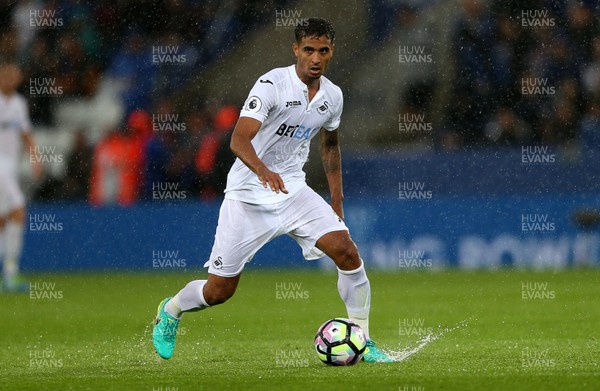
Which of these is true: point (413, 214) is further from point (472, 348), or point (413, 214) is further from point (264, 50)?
point (472, 348)

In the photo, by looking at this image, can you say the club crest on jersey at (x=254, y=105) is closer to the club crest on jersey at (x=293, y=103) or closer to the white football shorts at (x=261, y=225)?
the club crest on jersey at (x=293, y=103)

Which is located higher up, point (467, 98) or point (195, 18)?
A: point (195, 18)

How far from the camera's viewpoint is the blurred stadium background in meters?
16.0

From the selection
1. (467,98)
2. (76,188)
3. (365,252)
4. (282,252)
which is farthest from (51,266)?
(467,98)

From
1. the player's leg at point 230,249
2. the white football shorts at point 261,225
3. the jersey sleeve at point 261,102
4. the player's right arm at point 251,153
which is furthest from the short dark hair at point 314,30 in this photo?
the player's leg at point 230,249

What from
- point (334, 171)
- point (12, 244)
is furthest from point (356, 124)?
point (334, 171)

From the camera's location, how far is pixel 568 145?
1684 cm

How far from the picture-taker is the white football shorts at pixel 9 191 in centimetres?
1454

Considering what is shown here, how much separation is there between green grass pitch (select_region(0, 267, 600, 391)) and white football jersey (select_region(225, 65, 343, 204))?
115cm

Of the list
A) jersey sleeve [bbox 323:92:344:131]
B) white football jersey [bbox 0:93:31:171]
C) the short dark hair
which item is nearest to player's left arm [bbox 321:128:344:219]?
jersey sleeve [bbox 323:92:344:131]

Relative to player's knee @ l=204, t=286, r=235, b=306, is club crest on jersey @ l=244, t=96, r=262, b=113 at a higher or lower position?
higher

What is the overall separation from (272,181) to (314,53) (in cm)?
109

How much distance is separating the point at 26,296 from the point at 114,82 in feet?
15.8

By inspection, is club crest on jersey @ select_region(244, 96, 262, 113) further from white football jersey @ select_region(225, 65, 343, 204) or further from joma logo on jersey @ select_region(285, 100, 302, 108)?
joma logo on jersey @ select_region(285, 100, 302, 108)
